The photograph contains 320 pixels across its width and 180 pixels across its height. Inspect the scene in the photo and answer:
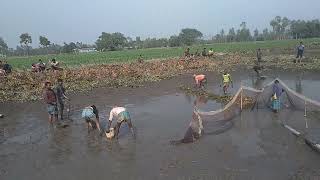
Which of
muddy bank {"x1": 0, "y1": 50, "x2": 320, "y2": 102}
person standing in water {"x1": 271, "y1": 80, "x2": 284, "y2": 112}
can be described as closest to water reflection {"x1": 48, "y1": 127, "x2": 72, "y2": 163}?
person standing in water {"x1": 271, "y1": 80, "x2": 284, "y2": 112}

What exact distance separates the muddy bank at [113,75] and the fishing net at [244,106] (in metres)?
10.9

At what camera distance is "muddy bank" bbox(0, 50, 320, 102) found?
937 inches

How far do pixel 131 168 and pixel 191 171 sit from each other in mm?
1524

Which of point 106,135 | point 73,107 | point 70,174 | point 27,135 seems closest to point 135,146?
point 106,135

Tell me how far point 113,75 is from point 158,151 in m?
18.3

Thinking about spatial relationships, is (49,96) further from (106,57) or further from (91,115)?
(106,57)

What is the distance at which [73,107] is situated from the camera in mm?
18672

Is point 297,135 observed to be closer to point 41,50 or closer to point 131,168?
point 131,168

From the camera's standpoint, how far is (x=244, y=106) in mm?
15398

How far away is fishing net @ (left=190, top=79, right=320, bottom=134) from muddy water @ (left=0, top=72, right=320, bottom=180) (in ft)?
1.55

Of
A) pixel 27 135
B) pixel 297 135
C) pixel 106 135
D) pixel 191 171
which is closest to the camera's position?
pixel 191 171

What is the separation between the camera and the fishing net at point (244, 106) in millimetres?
12516

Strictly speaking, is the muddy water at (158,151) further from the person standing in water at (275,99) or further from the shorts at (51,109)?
the shorts at (51,109)

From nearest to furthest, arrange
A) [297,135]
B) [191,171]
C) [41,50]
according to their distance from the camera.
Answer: [191,171]
[297,135]
[41,50]
